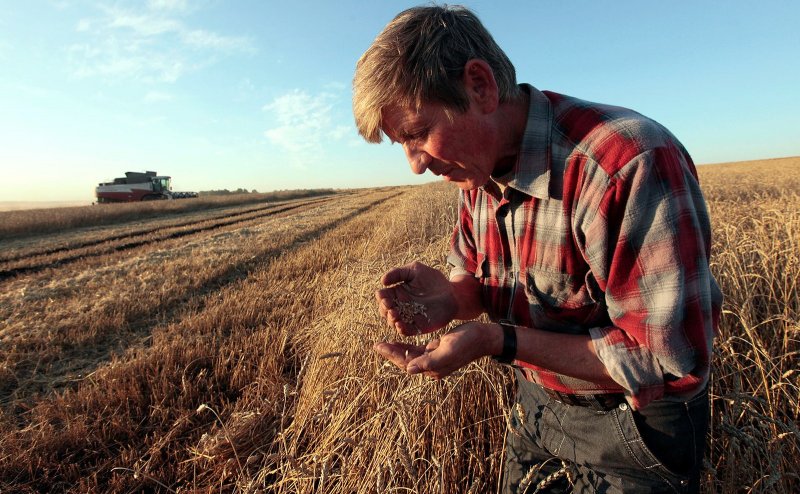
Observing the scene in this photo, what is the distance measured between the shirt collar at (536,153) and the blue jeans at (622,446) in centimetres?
74

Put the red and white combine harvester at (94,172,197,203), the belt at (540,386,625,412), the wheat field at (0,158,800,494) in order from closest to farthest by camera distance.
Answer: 1. the belt at (540,386,625,412)
2. the wheat field at (0,158,800,494)
3. the red and white combine harvester at (94,172,197,203)

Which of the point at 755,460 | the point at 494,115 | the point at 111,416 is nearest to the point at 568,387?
the point at 494,115

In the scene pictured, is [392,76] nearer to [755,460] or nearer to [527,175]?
[527,175]

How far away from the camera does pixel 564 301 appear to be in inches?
54.2

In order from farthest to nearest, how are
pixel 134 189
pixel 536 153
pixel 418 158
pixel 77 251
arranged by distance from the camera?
pixel 134 189, pixel 77 251, pixel 418 158, pixel 536 153

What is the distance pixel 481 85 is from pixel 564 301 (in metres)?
0.73

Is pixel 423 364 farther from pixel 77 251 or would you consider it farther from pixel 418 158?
pixel 77 251

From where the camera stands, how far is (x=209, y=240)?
11289mm

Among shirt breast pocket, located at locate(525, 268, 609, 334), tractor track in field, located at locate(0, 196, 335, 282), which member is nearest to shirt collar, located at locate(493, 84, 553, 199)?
shirt breast pocket, located at locate(525, 268, 609, 334)

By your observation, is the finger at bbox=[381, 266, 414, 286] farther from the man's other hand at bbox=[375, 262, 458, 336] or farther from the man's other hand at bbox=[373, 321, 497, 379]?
the man's other hand at bbox=[373, 321, 497, 379]

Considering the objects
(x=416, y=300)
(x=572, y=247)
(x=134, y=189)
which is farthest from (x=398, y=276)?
(x=134, y=189)

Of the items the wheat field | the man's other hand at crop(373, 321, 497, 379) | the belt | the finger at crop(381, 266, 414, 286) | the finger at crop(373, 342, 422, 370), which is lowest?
the wheat field

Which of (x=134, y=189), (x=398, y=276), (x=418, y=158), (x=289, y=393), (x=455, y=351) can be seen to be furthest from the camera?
(x=134, y=189)

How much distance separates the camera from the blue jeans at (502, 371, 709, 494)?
1301 millimetres
